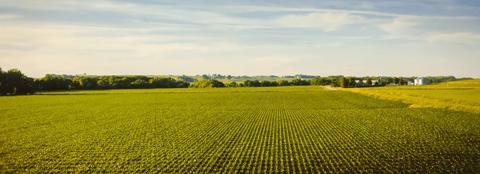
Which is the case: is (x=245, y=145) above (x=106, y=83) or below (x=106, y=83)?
below

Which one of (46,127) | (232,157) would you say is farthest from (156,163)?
(46,127)

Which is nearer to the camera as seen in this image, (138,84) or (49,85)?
(49,85)

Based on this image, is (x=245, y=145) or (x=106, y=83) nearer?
(x=245, y=145)

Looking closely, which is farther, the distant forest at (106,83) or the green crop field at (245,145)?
the distant forest at (106,83)

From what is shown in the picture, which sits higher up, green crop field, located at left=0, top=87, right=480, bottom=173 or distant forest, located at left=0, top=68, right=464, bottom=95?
distant forest, located at left=0, top=68, right=464, bottom=95

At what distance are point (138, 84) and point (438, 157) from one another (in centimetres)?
13393

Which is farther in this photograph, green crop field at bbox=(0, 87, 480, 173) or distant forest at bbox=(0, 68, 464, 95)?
distant forest at bbox=(0, 68, 464, 95)

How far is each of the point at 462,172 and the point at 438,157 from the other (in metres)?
3.56

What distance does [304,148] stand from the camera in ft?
85.4

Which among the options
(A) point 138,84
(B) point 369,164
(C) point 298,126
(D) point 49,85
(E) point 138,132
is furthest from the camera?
(A) point 138,84

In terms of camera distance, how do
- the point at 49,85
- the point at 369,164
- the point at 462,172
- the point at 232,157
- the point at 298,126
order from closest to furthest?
the point at 462,172 < the point at 369,164 < the point at 232,157 < the point at 298,126 < the point at 49,85

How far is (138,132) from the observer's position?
115 feet

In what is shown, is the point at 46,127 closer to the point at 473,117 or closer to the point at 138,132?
the point at 138,132

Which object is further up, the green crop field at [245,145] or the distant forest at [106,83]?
the distant forest at [106,83]
